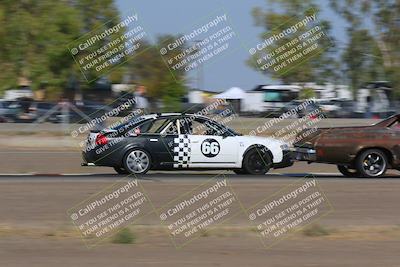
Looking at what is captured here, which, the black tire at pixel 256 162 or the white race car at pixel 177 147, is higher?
the white race car at pixel 177 147

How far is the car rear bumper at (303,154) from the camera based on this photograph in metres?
16.2

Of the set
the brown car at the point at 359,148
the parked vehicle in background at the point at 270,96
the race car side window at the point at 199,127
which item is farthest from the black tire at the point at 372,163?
the parked vehicle in background at the point at 270,96

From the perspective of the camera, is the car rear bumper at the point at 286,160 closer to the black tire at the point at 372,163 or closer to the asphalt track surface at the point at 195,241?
the black tire at the point at 372,163

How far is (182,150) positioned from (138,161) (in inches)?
35.4

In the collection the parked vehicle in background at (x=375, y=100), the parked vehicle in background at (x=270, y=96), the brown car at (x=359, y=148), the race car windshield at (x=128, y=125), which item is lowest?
the brown car at (x=359, y=148)

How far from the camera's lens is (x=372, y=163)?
646 inches

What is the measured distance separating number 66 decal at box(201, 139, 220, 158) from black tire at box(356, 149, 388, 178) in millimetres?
2821

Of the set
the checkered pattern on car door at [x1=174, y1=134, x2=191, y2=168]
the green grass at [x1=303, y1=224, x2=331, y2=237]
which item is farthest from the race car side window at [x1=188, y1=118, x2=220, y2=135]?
the green grass at [x1=303, y1=224, x2=331, y2=237]

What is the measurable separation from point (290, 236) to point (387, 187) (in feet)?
18.4

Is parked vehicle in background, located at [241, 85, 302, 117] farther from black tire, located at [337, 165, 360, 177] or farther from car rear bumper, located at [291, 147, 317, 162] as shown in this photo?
car rear bumper, located at [291, 147, 317, 162]

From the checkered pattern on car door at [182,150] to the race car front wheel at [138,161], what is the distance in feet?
1.84

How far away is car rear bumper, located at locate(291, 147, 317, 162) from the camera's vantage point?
1620 centimetres

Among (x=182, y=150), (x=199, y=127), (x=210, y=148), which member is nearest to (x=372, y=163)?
(x=210, y=148)

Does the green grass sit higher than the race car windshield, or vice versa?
the race car windshield
